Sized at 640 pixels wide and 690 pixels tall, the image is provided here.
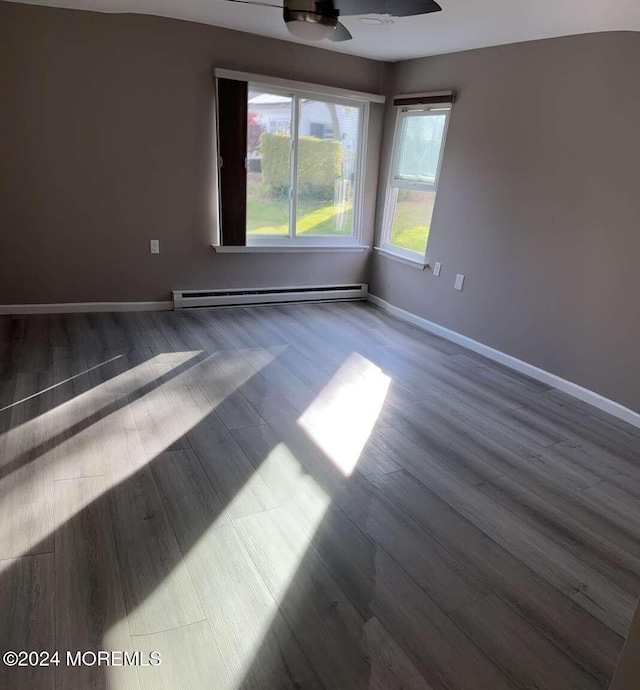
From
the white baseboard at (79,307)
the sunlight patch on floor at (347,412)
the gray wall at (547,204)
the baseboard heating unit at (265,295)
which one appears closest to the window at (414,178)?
the gray wall at (547,204)

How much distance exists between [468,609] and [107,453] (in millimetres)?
1693

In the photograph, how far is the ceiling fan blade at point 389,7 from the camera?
1.93 meters

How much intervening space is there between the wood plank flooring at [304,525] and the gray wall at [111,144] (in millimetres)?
902

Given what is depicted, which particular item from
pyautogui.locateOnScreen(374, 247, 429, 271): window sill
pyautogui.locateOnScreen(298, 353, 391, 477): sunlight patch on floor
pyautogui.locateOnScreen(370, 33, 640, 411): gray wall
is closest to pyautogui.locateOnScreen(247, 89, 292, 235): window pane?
pyautogui.locateOnScreen(374, 247, 429, 271): window sill

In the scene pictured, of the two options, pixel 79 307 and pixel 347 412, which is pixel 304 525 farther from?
pixel 79 307

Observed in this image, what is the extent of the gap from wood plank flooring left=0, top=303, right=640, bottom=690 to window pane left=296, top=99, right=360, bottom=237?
192 cm

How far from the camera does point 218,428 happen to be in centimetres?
257

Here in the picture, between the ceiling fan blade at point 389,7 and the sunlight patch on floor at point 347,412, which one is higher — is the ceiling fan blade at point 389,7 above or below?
above

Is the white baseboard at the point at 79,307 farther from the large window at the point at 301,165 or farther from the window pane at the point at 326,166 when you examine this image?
the window pane at the point at 326,166

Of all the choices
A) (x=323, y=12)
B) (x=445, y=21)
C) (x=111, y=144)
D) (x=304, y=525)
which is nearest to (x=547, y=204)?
(x=445, y=21)

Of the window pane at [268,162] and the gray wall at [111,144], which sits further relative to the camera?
the window pane at [268,162]

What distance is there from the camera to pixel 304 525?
1.94 m

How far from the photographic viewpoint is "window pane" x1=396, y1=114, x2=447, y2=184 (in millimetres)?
4219

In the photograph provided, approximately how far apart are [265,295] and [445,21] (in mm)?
2646
